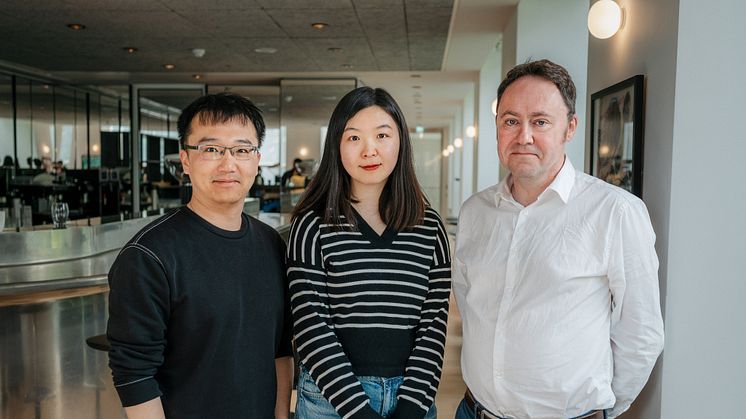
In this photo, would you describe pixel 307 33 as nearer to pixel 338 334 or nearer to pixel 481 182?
pixel 481 182

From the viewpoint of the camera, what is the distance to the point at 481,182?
9922 millimetres

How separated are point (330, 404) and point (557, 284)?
673 mm

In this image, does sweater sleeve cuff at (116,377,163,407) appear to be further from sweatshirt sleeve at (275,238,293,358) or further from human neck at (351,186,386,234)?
human neck at (351,186,386,234)

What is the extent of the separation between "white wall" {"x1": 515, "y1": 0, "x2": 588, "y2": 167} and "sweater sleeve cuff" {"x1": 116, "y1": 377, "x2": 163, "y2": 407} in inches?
194

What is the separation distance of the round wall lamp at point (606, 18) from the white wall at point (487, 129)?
6.76 meters

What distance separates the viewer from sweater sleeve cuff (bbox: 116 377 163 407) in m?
1.43

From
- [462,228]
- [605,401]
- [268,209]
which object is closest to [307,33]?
[268,209]

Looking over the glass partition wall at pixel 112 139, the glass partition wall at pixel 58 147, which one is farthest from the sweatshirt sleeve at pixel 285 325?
the glass partition wall at pixel 112 139

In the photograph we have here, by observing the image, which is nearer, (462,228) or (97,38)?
(462,228)

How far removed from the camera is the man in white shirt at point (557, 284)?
60.5 inches

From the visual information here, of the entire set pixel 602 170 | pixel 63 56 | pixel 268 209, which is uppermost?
pixel 63 56

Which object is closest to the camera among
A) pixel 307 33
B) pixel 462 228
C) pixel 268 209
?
pixel 462 228

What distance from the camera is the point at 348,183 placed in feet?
5.78

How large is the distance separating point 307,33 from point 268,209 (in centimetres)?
393
